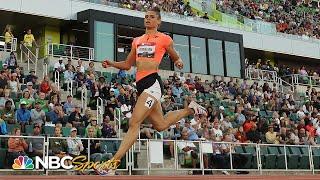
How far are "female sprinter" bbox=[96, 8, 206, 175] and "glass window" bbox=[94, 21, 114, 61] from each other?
57.3 ft

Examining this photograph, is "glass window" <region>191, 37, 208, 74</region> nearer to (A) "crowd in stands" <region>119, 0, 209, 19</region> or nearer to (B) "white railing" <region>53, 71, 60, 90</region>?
(A) "crowd in stands" <region>119, 0, 209, 19</region>

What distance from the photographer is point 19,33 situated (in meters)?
26.7

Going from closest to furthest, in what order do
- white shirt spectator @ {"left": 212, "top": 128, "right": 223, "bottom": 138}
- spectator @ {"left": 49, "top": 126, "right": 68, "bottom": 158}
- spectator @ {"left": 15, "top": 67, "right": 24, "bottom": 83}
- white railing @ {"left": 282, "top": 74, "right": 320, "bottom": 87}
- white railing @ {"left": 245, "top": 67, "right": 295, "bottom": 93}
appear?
spectator @ {"left": 49, "top": 126, "right": 68, "bottom": 158}
white shirt spectator @ {"left": 212, "top": 128, "right": 223, "bottom": 138}
spectator @ {"left": 15, "top": 67, "right": 24, "bottom": 83}
white railing @ {"left": 245, "top": 67, "right": 295, "bottom": 93}
white railing @ {"left": 282, "top": 74, "right": 320, "bottom": 87}

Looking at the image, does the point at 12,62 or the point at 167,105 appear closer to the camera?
the point at 167,105

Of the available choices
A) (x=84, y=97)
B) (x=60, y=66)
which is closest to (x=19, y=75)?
(x=84, y=97)

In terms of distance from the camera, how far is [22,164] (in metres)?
10.7

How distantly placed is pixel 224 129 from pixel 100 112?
11.9ft

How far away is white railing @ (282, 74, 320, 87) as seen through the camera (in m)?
29.4

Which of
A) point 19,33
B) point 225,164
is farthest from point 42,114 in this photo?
point 19,33

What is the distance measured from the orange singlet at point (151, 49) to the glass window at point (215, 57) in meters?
21.4

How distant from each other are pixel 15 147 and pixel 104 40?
14416 millimetres

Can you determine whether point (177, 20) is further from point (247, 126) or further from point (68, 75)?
point (247, 126)

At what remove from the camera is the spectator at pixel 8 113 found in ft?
43.4

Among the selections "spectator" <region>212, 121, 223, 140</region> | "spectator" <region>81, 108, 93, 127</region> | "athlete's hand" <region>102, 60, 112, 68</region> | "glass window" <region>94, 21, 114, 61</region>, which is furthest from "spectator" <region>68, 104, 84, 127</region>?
"glass window" <region>94, 21, 114, 61</region>
